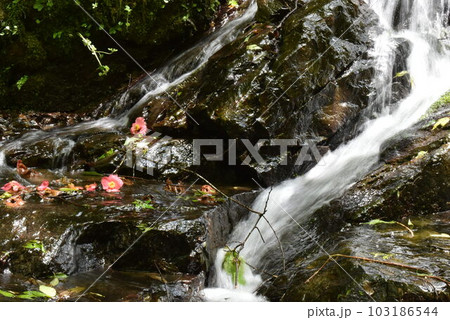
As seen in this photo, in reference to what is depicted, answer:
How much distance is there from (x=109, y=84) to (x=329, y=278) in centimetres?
666

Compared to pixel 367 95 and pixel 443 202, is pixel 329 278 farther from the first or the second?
pixel 367 95

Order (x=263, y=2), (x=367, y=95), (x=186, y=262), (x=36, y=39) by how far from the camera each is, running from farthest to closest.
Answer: (x=36, y=39) → (x=263, y=2) → (x=367, y=95) → (x=186, y=262)

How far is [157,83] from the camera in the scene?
7.02 meters

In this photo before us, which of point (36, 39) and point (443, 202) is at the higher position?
point (36, 39)

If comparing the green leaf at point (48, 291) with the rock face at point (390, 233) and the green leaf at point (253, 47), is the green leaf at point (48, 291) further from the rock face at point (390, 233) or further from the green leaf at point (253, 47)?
the green leaf at point (253, 47)

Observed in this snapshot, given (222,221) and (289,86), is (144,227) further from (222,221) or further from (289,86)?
(289,86)

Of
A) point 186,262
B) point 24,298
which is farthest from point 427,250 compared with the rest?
point 24,298

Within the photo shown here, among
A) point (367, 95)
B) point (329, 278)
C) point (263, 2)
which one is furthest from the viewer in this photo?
point (263, 2)

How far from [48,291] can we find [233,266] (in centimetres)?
142

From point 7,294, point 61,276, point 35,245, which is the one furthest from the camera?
point 35,245

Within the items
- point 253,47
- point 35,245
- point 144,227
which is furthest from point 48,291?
point 253,47

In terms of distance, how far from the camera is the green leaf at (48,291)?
7.80 feet

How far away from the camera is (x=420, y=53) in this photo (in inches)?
246

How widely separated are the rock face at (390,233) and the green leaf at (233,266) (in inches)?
10.4
